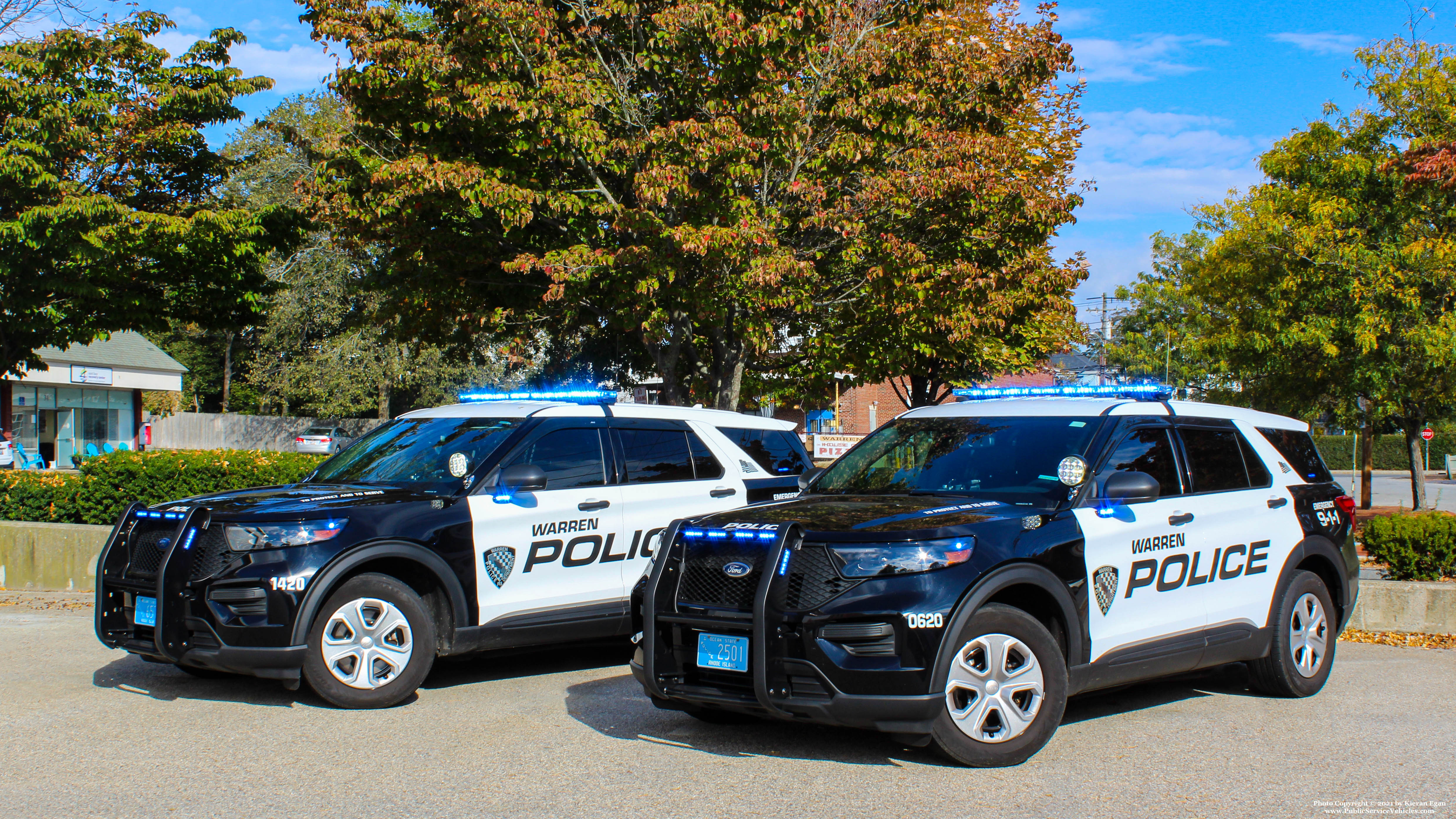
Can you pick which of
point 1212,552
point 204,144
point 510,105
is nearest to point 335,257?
point 204,144

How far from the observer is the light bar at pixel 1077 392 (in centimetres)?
661

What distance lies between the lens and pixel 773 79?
523 inches

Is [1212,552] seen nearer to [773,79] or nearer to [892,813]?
[892,813]

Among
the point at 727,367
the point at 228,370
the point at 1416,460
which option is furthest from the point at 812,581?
the point at 228,370

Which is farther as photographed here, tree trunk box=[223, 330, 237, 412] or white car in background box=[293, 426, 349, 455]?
tree trunk box=[223, 330, 237, 412]

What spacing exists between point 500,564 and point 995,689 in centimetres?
325

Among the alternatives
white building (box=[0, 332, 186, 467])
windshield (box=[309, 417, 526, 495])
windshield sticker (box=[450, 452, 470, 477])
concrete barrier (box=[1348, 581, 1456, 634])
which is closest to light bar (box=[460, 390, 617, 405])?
windshield (box=[309, 417, 526, 495])

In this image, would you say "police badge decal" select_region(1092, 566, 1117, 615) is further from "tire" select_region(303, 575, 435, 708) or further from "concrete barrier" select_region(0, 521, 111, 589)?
"concrete barrier" select_region(0, 521, 111, 589)

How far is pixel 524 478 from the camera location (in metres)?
6.83

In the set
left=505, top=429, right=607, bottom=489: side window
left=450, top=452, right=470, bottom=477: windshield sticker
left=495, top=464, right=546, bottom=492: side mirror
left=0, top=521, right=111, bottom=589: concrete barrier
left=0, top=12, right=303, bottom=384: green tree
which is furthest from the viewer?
left=0, top=12, right=303, bottom=384: green tree

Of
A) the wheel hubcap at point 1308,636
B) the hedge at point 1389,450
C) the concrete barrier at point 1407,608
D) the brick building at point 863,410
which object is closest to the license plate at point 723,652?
the wheel hubcap at point 1308,636

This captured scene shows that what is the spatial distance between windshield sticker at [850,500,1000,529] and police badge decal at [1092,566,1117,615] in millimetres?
598

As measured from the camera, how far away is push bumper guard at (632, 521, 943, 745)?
4.86m

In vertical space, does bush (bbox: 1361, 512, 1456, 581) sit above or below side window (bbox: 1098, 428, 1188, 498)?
below
